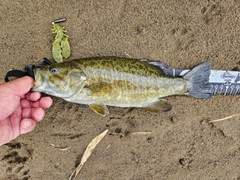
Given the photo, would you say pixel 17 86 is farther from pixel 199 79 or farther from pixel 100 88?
pixel 199 79

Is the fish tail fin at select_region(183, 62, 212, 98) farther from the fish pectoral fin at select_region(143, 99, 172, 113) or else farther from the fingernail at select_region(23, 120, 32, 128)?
the fingernail at select_region(23, 120, 32, 128)

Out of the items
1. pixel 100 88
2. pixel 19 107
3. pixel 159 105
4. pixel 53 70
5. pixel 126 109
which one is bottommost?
pixel 126 109

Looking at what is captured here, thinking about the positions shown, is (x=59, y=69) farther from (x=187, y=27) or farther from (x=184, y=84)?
(x=187, y=27)

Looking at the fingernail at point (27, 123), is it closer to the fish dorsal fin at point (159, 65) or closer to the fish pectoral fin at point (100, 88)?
the fish pectoral fin at point (100, 88)

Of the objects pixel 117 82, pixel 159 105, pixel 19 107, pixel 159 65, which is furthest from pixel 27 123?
pixel 159 65

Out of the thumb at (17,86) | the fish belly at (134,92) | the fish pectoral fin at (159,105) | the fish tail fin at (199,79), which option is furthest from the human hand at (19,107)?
the fish tail fin at (199,79)

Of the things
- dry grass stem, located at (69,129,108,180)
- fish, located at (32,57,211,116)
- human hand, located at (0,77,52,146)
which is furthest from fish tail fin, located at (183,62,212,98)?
human hand, located at (0,77,52,146)

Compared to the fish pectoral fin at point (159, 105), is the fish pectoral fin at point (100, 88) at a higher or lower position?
higher
